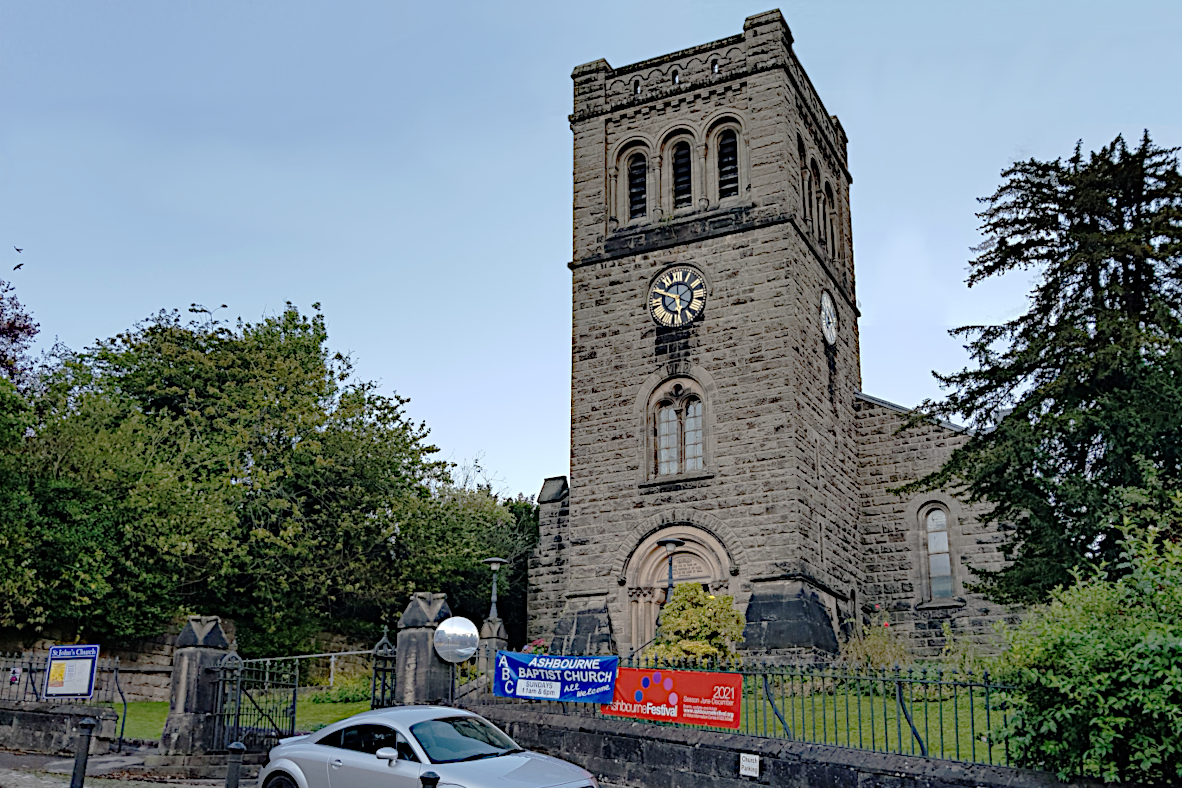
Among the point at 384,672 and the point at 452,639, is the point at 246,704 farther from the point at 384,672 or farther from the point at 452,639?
the point at 452,639

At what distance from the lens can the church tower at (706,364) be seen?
2480cm

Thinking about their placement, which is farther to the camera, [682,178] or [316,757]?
[682,178]

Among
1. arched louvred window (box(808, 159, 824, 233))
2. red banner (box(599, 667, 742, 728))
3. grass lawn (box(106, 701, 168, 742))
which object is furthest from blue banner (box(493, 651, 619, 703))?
arched louvred window (box(808, 159, 824, 233))

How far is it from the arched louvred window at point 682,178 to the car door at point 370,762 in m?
A: 19.0

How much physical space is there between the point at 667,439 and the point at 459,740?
52.0ft

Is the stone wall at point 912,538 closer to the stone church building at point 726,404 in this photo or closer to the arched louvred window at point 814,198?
the stone church building at point 726,404

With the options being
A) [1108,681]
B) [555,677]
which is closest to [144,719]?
[555,677]

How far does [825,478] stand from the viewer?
26.3m

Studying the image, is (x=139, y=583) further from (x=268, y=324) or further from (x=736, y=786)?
(x=736, y=786)

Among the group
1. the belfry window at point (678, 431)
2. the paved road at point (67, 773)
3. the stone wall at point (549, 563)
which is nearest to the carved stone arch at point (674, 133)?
the belfry window at point (678, 431)

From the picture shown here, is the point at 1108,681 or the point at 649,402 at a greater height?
the point at 649,402

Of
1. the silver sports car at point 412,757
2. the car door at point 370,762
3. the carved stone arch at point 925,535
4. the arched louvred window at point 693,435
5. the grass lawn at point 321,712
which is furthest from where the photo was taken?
the carved stone arch at point 925,535

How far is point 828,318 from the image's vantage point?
94.4 feet

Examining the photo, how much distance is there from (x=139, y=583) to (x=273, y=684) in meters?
10.8
